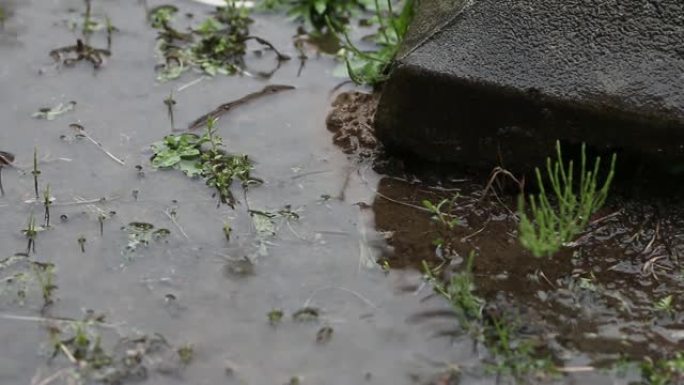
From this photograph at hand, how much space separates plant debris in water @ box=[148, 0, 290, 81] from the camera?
452 centimetres

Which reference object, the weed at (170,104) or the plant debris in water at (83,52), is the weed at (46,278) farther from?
the plant debris in water at (83,52)

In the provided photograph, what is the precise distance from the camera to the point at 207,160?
3.88 metres

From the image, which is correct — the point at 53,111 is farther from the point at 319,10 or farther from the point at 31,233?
the point at 319,10

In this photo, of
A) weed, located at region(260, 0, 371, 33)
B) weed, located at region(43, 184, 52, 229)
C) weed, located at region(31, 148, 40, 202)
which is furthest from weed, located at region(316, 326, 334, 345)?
weed, located at region(260, 0, 371, 33)

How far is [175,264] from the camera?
3.39 meters

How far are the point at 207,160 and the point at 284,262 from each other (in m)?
0.70

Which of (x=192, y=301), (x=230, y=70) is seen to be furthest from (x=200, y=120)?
(x=192, y=301)

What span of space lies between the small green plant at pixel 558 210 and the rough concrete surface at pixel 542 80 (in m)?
0.15

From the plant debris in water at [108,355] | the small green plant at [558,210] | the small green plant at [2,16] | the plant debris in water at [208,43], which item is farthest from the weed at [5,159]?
the small green plant at [558,210]

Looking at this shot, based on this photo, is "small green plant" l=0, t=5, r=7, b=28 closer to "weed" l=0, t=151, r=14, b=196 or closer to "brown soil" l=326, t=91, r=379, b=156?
"weed" l=0, t=151, r=14, b=196

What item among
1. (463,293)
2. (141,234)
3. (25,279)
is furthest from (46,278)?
(463,293)

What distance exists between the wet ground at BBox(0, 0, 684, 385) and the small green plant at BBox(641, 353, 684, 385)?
0.18ft

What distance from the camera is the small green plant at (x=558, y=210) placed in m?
3.13

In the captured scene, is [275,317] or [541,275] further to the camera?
[541,275]
